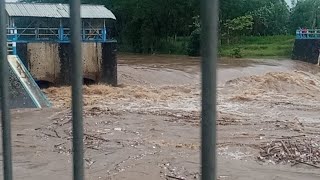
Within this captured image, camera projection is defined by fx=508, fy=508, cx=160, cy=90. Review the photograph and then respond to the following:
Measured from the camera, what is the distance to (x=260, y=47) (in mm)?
33719

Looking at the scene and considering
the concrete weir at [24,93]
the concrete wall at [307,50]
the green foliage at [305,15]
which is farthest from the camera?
the green foliage at [305,15]

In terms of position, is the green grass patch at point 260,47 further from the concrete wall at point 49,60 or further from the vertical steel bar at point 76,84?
the vertical steel bar at point 76,84

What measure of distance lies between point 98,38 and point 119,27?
20.9 m

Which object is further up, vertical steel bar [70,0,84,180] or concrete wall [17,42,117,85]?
vertical steel bar [70,0,84,180]

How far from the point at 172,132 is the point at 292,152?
108 inches

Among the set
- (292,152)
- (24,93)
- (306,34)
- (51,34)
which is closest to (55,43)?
(51,34)

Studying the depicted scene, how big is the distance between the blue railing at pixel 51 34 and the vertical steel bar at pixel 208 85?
621 inches

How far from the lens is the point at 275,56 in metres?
31.5

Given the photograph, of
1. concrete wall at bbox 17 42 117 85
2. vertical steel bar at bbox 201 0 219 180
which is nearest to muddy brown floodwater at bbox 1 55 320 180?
concrete wall at bbox 17 42 117 85

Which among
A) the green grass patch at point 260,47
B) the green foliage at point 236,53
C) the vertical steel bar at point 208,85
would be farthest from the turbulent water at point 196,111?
the green grass patch at point 260,47

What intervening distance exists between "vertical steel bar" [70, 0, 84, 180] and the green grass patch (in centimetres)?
2962

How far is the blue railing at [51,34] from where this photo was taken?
16922 millimetres

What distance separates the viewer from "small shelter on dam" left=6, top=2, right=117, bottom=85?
1656cm

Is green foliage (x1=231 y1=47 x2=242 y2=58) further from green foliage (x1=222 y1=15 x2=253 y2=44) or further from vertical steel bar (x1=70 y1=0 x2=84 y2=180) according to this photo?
vertical steel bar (x1=70 y1=0 x2=84 y2=180)
